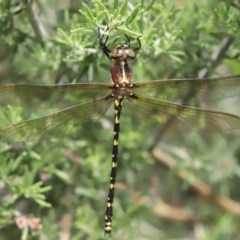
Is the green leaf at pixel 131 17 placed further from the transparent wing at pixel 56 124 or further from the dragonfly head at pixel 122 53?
the transparent wing at pixel 56 124

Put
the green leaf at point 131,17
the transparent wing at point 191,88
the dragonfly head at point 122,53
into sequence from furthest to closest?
1. the transparent wing at point 191,88
2. the dragonfly head at point 122,53
3. the green leaf at point 131,17

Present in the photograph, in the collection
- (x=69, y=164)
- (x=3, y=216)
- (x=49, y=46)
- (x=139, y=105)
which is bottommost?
(x=3, y=216)

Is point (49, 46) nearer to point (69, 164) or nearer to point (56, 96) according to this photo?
point (56, 96)

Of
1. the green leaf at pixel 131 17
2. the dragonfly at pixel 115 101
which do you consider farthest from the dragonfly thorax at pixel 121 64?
the green leaf at pixel 131 17

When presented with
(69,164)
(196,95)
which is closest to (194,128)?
(196,95)

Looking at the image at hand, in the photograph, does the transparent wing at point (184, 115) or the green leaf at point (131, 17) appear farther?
the transparent wing at point (184, 115)

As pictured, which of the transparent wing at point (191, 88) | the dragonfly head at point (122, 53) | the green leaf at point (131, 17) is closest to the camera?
the green leaf at point (131, 17)

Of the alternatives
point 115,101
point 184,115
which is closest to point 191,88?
point 184,115
